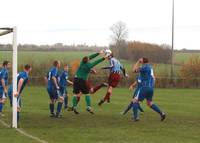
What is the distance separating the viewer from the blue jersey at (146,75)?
18.9m

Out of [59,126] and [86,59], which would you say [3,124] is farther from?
[86,59]

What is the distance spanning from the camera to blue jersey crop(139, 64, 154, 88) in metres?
18.9

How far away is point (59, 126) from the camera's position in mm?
17484

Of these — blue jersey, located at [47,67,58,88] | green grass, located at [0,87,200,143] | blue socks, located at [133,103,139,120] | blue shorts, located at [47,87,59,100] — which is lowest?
green grass, located at [0,87,200,143]

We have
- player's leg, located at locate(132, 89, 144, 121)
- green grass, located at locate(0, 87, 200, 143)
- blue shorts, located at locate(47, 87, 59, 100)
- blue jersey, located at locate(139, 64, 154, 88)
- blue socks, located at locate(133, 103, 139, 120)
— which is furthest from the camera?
blue shorts, located at locate(47, 87, 59, 100)

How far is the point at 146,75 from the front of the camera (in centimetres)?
1897

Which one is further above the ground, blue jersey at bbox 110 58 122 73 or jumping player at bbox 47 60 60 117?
blue jersey at bbox 110 58 122 73

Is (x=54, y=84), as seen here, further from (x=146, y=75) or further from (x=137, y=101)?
(x=146, y=75)

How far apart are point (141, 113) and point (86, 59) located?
3182mm

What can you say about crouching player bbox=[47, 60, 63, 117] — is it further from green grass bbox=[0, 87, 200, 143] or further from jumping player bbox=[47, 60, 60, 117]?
green grass bbox=[0, 87, 200, 143]

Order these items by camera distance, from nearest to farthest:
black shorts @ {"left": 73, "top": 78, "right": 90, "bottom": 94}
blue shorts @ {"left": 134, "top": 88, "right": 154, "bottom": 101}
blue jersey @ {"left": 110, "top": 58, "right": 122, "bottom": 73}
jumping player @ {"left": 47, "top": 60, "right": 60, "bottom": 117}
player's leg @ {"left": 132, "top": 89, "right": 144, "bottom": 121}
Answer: blue shorts @ {"left": 134, "top": 88, "right": 154, "bottom": 101}, player's leg @ {"left": 132, "top": 89, "right": 144, "bottom": 121}, jumping player @ {"left": 47, "top": 60, "right": 60, "bottom": 117}, black shorts @ {"left": 73, "top": 78, "right": 90, "bottom": 94}, blue jersey @ {"left": 110, "top": 58, "right": 122, "bottom": 73}

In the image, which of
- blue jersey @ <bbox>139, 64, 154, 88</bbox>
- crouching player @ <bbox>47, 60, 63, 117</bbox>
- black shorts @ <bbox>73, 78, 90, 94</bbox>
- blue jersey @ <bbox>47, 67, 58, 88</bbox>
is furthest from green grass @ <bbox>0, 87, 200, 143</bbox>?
blue jersey @ <bbox>139, 64, 154, 88</bbox>

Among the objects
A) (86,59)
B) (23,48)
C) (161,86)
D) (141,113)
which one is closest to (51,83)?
(86,59)

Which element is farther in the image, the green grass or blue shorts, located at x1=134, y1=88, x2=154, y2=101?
blue shorts, located at x1=134, y1=88, x2=154, y2=101
